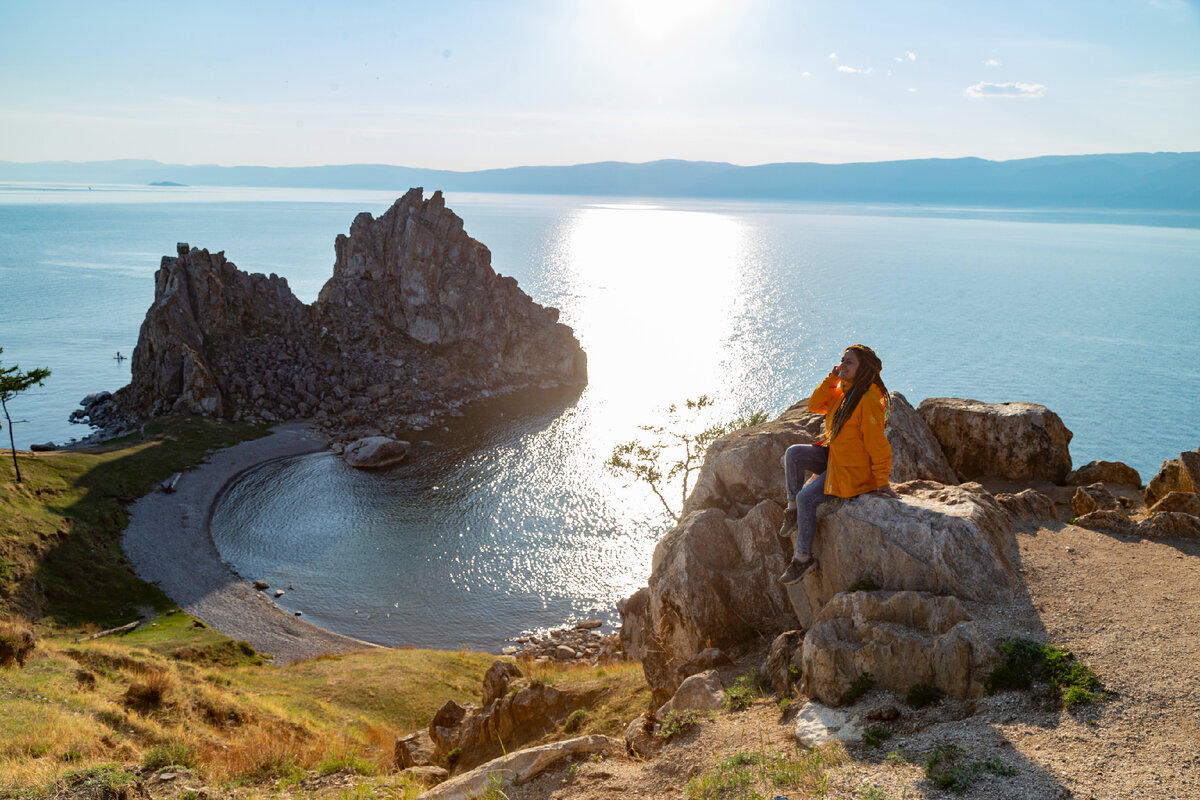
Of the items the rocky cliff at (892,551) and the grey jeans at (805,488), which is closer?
the rocky cliff at (892,551)

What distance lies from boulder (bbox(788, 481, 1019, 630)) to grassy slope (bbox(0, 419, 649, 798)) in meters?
7.83

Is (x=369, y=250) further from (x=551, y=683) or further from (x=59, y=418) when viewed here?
(x=551, y=683)

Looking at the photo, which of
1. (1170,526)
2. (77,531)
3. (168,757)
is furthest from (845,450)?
(77,531)

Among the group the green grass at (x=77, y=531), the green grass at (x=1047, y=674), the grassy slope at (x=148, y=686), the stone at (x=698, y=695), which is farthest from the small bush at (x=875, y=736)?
the green grass at (x=77, y=531)

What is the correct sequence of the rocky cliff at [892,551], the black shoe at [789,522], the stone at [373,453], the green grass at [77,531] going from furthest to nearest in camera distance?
the stone at [373,453] < the green grass at [77,531] < the black shoe at [789,522] < the rocky cliff at [892,551]

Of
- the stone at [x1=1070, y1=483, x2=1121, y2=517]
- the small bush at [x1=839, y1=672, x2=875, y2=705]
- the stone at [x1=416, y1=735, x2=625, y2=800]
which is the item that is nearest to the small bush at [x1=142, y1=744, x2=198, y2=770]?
the stone at [x1=416, y1=735, x2=625, y2=800]

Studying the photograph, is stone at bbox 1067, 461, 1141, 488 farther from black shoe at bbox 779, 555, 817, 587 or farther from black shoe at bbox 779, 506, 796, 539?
black shoe at bbox 779, 555, 817, 587

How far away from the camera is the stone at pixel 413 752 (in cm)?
Answer: 2366

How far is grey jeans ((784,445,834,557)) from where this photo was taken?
16.1 meters

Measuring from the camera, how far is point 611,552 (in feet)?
218

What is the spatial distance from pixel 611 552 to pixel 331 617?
2531 cm

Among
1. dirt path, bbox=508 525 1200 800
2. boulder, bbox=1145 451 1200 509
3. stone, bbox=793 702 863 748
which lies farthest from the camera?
boulder, bbox=1145 451 1200 509

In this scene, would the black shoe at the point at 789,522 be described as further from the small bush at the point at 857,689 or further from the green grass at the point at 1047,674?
the green grass at the point at 1047,674

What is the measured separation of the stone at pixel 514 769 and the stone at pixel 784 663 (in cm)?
377
